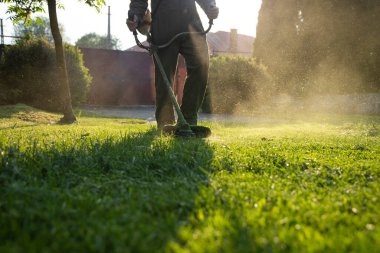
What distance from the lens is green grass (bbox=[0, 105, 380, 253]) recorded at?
1258mm

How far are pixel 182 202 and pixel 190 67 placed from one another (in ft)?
11.5

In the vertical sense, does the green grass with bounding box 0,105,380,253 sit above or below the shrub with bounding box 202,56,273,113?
below

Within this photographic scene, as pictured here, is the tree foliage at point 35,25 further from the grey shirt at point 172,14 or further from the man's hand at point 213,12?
the man's hand at point 213,12

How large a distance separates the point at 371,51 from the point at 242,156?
15991 mm

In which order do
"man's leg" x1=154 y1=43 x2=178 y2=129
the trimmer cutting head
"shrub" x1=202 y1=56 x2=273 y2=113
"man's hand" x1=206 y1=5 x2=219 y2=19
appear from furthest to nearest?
"shrub" x1=202 y1=56 x2=273 y2=113 < "man's leg" x1=154 y1=43 x2=178 y2=129 < "man's hand" x1=206 y1=5 x2=219 y2=19 < the trimmer cutting head

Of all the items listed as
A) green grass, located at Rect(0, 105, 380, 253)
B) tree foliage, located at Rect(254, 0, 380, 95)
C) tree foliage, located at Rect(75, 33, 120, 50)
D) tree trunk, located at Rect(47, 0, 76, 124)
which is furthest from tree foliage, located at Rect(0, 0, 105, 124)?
tree foliage, located at Rect(75, 33, 120, 50)

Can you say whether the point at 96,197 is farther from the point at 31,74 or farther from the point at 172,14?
the point at 31,74

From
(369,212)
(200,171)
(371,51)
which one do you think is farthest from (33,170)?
(371,51)

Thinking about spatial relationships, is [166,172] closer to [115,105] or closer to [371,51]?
[371,51]

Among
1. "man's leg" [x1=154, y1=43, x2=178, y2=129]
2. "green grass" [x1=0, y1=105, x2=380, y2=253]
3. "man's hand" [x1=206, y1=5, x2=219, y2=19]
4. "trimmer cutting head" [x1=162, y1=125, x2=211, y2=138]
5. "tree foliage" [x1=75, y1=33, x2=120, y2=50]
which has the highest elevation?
"tree foliage" [x1=75, y1=33, x2=120, y2=50]

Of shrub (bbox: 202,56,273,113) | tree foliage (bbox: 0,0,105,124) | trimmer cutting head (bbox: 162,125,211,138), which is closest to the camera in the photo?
trimmer cutting head (bbox: 162,125,211,138)

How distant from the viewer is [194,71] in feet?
16.3

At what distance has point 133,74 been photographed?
20.3 m

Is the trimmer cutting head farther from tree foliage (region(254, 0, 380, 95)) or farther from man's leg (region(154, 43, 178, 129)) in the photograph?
tree foliage (region(254, 0, 380, 95))
